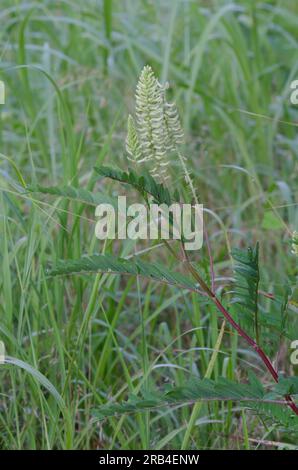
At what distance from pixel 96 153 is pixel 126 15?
0.73m

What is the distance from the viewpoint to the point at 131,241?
157cm

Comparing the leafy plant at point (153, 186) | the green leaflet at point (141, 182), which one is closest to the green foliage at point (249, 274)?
the leafy plant at point (153, 186)

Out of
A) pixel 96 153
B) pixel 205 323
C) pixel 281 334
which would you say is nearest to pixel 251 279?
pixel 281 334

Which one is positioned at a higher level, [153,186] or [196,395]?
[153,186]

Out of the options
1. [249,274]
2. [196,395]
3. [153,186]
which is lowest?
[196,395]

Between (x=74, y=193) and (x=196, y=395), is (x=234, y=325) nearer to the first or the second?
(x=196, y=395)

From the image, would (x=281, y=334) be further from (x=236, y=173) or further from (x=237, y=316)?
(x=236, y=173)

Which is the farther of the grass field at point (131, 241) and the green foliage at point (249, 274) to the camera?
the grass field at point (131, 241)

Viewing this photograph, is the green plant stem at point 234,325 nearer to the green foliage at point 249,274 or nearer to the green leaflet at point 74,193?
the green foliage at point 249,274

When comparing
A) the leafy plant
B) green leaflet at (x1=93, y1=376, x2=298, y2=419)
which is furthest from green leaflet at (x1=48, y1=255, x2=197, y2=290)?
green leaflet at (x1=93, y1=376, x2=298, y2=419)

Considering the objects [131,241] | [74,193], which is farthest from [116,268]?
[131,241]

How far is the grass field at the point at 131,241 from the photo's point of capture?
1403 millimetres

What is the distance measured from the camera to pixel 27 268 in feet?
4.58

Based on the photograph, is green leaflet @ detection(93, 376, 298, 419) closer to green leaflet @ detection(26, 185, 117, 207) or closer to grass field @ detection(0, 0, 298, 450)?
grass field @ detection(0, 0, 298, 450)
